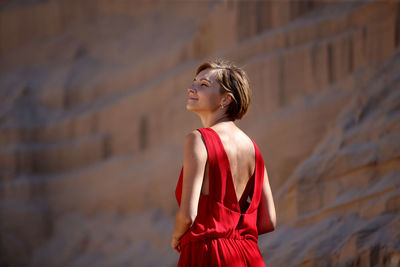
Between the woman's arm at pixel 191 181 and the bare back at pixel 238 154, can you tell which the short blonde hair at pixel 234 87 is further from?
the woman's arm at pixel 191 181

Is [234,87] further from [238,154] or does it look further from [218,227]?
[218,227]

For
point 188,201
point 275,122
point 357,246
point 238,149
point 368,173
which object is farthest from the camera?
point 275,122

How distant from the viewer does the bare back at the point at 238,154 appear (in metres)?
2.67

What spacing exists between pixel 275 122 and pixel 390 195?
240 cm

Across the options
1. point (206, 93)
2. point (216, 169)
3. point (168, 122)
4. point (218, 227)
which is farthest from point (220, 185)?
point (168, 122)

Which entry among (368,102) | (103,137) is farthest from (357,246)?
(103,137)

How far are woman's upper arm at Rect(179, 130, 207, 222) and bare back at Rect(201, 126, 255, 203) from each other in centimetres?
16

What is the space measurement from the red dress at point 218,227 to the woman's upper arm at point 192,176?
0.05m

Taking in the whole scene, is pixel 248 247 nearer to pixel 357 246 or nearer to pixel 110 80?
pixel 357 246

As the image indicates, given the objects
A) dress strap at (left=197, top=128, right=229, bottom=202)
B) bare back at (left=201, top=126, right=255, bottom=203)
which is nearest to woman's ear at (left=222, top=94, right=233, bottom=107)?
bare back at (left=201, top=126, right=255, bottom=203)

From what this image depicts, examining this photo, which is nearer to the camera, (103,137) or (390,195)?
(390,195)

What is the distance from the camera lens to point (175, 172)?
7836 mm

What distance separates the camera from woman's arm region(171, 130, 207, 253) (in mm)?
2504

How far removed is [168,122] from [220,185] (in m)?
5.85
